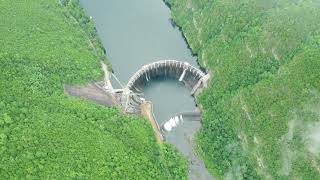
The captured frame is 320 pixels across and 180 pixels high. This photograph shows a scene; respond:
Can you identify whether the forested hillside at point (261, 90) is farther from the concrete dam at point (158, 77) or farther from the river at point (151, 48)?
the river at point (151, 48)

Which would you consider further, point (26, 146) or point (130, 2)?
point (130, 2)

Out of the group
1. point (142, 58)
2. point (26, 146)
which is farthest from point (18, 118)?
point (142, 58)

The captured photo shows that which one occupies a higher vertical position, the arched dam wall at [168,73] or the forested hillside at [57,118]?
the arched dam wall at [168,73]

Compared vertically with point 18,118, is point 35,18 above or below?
above

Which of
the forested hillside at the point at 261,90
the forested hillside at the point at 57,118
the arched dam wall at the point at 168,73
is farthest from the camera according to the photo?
the arched dam wall at the point at 168,73

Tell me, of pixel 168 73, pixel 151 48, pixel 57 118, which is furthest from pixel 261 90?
pixel 57 118

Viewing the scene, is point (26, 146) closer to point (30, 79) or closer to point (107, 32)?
point (30, 79)

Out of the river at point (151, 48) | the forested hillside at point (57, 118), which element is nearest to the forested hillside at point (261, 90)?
the river at point (151, 48)
